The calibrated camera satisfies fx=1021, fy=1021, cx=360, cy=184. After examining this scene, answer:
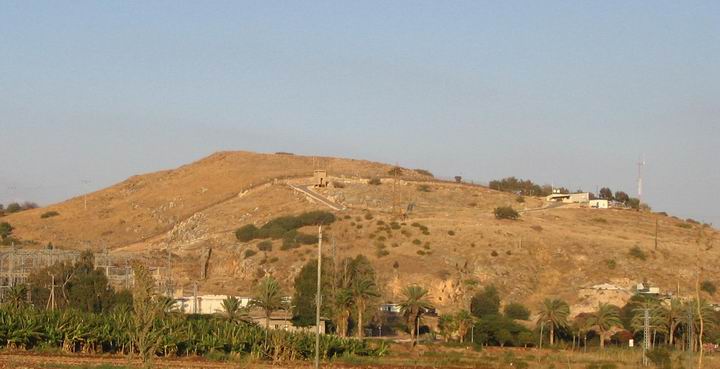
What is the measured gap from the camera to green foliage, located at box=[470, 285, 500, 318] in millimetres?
71750

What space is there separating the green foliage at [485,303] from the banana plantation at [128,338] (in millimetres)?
23889

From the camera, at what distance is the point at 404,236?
3538 inches

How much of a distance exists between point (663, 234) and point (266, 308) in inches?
2115

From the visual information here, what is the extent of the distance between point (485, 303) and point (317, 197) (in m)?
40.4

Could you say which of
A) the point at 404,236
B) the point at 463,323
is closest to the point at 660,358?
the point at 463,323

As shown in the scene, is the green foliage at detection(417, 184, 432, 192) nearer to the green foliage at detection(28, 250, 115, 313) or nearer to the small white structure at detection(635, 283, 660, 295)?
the small white structure at detection(635, 283, 660, 295)

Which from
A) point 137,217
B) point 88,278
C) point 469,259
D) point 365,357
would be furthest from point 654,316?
point 137,217

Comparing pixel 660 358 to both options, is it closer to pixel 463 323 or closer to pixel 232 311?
pixel 463 323

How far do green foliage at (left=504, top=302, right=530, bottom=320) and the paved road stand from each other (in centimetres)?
3212

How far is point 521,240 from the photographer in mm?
89438

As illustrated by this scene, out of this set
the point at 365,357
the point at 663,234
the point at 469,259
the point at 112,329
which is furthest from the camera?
the point at 663,234

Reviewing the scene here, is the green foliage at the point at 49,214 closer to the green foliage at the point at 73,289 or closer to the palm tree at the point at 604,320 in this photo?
the green foliage at the point at 73,289

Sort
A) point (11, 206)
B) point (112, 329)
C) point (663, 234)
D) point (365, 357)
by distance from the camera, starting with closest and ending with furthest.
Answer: point (112, 329)
point (365, 357)
point (663, 234)
point (11, 206)

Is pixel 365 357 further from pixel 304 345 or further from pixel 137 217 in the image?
pixel 137 217
